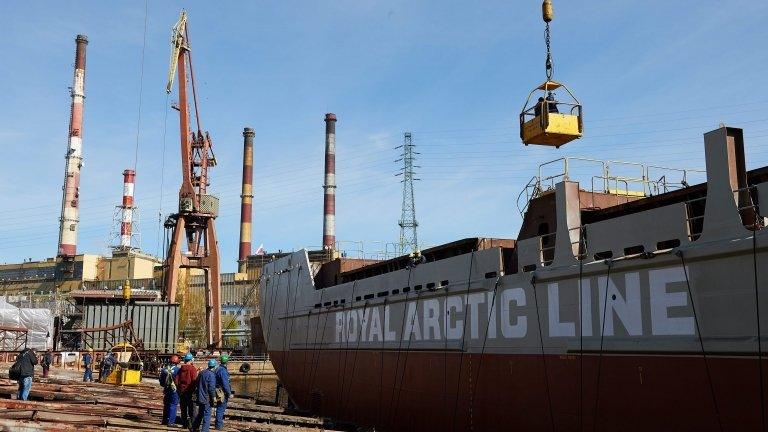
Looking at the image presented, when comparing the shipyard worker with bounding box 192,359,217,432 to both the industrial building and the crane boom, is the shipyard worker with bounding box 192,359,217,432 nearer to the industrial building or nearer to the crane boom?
the crane boom

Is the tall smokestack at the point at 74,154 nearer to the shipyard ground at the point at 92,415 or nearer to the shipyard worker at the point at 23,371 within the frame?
the shipyard ground at the point at 92,415

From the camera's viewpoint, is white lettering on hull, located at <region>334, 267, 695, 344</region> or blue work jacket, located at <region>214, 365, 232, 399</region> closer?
white lettering on hull, located at <region>334, 267, 695, 344</region>

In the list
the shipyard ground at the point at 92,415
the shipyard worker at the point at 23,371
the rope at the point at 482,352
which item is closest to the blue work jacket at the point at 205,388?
the shipyard ground at the point at 92,415

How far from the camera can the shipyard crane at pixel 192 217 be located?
42.7m

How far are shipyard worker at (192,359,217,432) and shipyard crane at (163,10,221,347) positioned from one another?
32.4 metres

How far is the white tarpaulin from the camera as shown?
40531mm

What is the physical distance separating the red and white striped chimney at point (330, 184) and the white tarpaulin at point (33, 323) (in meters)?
29.8

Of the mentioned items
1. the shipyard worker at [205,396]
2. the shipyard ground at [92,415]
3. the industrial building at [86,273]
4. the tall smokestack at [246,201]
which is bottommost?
the shipyard ground at [92,415]

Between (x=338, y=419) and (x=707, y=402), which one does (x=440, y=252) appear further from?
(x=707, y=402)

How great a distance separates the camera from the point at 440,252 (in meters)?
17.5

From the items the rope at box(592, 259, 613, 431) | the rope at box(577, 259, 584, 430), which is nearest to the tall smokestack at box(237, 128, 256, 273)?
the rope at box(577, 259, 584, 430)

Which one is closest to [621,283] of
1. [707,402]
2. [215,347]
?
[707,402]

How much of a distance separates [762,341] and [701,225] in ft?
7.86

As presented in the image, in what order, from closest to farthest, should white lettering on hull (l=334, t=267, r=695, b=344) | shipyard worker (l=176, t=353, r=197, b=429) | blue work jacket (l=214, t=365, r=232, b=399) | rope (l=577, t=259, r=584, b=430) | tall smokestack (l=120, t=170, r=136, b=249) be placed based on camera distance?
white lettering on hull (l=334, t=267, r=695, b=344)
rope (l=577, t=259, r=584, b=430)
blue work jacket (l=214, t=365, r=232, b=399)
shipyard worker (l=176, t=353, r=197, b=429)
tall smokestack (l=120, t=170, r=136, b=249)
